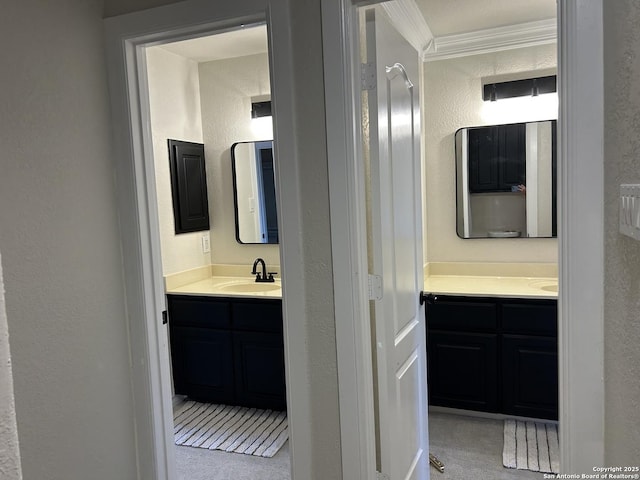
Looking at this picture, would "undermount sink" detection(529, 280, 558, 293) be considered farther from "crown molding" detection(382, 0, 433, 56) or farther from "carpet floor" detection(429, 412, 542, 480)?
"crown molding" detection(382, 0, 433, 56)

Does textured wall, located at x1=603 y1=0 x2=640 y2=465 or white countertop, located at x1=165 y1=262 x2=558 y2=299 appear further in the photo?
white countertop, located at x1=165 y1=262 x2=558 y2=299

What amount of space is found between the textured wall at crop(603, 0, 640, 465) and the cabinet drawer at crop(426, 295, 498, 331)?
1.40 m

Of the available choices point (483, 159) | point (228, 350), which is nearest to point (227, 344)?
point (228, 350)

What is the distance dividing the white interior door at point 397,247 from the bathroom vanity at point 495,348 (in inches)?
25.1

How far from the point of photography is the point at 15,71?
156cm

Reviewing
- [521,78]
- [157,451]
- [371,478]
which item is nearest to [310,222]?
[371,478]

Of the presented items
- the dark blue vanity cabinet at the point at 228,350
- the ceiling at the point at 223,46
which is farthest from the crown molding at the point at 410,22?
the dark blue vanity cabinet at the point at 228,350

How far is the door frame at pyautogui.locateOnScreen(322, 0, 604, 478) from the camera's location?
1315 millimetres

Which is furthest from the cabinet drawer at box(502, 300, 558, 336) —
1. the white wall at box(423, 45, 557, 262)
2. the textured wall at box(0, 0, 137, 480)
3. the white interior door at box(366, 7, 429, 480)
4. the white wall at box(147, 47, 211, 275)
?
the white wall at box(147, 47, 211, 275)

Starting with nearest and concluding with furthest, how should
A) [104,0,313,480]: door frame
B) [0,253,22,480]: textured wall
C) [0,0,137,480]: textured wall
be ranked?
[0,253,22,480]: textured wall < [0,0,137,480]: textured wall < [104,0,313,480]: door frame

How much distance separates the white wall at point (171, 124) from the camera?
316 centimetres

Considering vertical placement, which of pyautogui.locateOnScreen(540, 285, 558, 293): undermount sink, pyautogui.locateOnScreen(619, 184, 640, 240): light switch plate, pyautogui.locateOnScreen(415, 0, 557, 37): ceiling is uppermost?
pyautogui.locateOnScreen(415, 0, 557, 37): ceiling

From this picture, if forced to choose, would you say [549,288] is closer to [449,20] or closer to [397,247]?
[397,247]

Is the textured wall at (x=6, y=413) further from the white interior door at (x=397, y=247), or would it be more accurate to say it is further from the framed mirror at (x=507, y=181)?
the framed mirror at (x=507, y=181)
